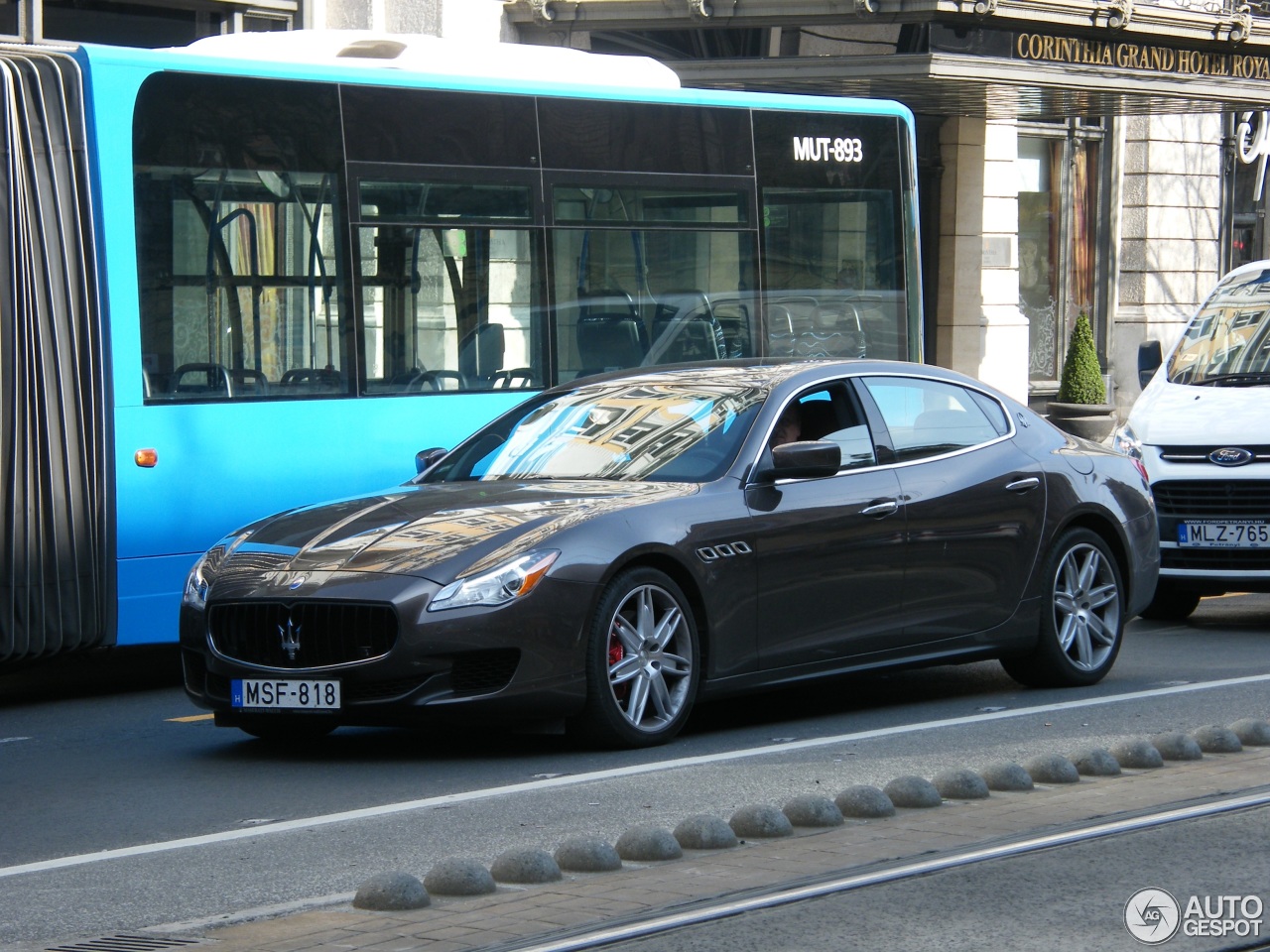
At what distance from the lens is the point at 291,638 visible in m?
7.75

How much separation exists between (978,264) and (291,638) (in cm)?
1886

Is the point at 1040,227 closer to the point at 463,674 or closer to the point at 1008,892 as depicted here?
the point at 463,674

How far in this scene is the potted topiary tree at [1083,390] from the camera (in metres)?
27.3

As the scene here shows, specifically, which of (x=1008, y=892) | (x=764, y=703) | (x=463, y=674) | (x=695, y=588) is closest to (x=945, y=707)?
(x=764, y=703)

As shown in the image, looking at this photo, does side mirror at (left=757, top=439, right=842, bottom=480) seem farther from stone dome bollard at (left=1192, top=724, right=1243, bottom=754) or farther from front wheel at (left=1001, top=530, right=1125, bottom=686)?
stone dome bollard at (left=1192, top=724, right=1243, bottom=754)

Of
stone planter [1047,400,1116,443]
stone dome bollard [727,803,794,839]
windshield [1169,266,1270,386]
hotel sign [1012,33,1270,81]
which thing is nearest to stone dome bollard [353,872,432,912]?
stone dome bollard [727,803,794,839]

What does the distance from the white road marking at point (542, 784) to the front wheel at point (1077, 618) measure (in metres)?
0.30

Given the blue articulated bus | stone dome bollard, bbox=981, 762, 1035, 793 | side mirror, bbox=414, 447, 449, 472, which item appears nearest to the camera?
stone dome bollard, bbox=981, 762, 1035, 793

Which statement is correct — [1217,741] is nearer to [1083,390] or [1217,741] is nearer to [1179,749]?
[1179,749]

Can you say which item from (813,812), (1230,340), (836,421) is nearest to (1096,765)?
(813,812)

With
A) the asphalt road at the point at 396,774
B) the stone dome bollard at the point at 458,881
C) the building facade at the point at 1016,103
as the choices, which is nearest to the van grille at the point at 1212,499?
the asphalt road at the point at 396,774

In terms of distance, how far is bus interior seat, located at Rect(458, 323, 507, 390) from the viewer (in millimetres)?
11641

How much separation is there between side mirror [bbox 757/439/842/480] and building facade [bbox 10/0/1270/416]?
10889 mm

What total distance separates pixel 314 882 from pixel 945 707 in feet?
13.3
